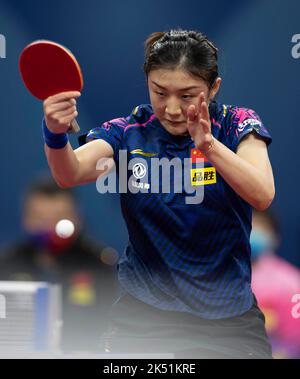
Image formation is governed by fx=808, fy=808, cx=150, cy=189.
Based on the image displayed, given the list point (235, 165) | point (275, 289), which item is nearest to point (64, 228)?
point (275, 289)

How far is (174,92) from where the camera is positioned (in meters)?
2.10

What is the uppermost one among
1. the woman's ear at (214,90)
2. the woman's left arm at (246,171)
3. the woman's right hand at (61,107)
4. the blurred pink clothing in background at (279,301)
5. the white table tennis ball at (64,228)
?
the woman's ear at (214,90)

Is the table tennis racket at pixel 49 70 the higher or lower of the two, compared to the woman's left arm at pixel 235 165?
higher

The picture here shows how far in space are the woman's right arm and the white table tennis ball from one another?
737 millimetres

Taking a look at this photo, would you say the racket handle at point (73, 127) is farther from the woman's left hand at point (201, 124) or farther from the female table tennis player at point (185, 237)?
the woman's left hand at point (201, 124)

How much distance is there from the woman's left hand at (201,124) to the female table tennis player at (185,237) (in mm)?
134

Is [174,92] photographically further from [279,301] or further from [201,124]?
[279,301]

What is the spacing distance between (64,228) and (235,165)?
3.71ft

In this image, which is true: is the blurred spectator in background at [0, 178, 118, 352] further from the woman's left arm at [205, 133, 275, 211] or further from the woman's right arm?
the woman's left arm at [205, 133, 275, 211]

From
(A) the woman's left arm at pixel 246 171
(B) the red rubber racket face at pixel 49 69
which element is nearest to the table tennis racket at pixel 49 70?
(B) the red rubber racket face at pixel 49 69

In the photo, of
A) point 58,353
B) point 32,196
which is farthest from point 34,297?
point 32,196

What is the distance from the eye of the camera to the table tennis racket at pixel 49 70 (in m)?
1.99

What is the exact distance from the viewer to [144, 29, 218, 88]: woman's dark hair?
2129mm

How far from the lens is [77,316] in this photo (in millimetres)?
2730
